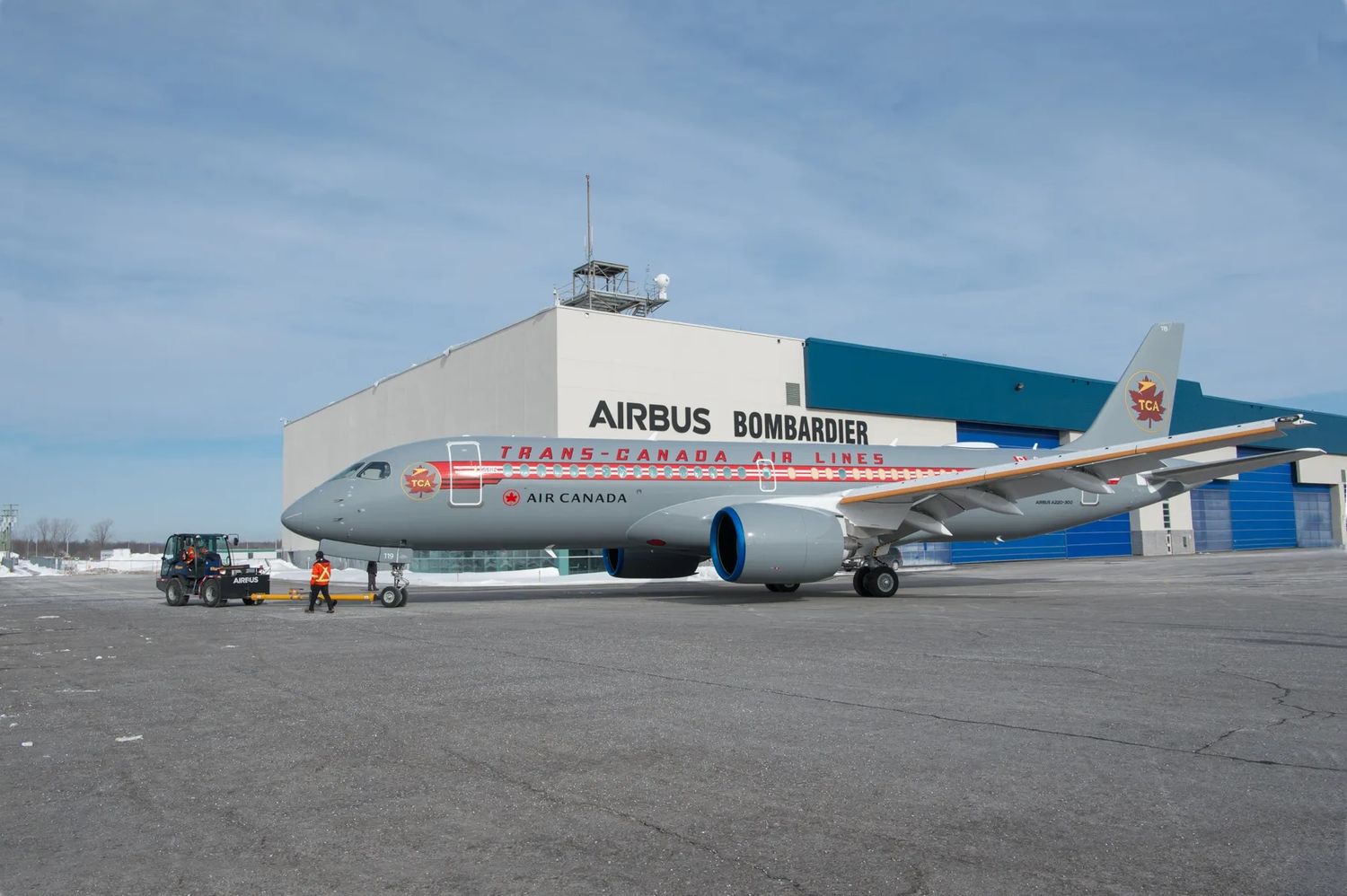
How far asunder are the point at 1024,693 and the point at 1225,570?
27.4 meters

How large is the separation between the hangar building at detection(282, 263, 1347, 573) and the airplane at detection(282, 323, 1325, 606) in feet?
21.6

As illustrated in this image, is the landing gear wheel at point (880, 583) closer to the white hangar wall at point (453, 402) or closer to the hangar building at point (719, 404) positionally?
the hangar building at point (719, 404)

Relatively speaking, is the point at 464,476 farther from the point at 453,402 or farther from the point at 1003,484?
the point at 453,402

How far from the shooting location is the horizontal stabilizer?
17523mm

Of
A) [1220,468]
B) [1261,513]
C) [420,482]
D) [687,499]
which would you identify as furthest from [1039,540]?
[420,482]

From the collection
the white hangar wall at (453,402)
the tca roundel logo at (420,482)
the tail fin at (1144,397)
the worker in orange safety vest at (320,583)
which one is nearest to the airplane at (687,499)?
the tca roundel logo at (420,482)

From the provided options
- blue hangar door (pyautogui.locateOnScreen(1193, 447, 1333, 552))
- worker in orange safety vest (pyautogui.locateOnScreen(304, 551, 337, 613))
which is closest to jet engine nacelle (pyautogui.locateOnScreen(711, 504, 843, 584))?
worker in orange safety vest (pyautogui.locateOnScreen(304, 551, 337, 613))

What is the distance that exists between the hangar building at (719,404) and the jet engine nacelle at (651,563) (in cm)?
970

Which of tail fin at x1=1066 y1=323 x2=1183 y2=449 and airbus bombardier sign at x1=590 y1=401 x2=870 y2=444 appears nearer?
tail fin at x1=1066 y1=323 x2=1183 y2=449

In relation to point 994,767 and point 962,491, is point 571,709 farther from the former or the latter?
point 962,491

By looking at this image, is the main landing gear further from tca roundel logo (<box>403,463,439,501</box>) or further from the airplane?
tca roundel logo (<box>403,463,439,501</box>)

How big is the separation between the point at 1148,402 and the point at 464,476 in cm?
1921

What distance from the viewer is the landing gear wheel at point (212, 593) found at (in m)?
20.6

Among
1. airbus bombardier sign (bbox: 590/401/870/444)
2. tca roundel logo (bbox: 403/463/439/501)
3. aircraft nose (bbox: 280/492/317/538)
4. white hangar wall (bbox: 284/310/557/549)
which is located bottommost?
aircraft nose (bbox: 280/492/317/538)
